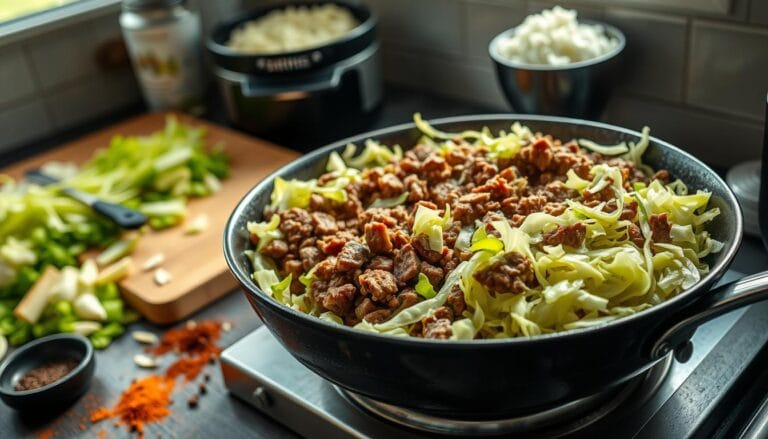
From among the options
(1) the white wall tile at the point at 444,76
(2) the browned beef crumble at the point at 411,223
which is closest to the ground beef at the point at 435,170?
(2) the browned beef crumble at the point at 411,223

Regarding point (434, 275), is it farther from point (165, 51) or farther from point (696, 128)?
point (165, 51)

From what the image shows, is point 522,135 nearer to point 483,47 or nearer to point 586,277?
point 586,277

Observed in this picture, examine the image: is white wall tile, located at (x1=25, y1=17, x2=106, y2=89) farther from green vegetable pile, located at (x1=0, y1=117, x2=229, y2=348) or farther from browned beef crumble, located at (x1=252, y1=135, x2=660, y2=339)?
browned beef crumble, located at (x1=252, y1=135, x2=660, y2=339)

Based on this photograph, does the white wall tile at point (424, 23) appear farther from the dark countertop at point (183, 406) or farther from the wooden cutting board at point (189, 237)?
the dark countertop at point (183, 406)

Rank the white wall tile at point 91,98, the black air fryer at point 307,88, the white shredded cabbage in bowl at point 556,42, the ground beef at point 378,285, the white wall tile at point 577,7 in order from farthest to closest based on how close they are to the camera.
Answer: the white wall tile at point 91,98, the black air fryer at point 307,88, the white wall tile at point 577,7, the white shredded cabbage in bowl at point 556,42, the ground beef at point 378,285

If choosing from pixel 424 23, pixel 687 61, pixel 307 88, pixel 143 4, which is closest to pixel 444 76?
pixel 424 23

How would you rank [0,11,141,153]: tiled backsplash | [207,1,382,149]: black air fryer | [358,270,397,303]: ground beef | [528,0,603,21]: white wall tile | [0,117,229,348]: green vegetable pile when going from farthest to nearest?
[0,11,141,153]: tiled backsplash < [207,1,382,149]: black air fryer < [528,0,603,21]: white wall tile < [0,117,229,348]: green vegetable pile < [358,270,397,303]: ground beef

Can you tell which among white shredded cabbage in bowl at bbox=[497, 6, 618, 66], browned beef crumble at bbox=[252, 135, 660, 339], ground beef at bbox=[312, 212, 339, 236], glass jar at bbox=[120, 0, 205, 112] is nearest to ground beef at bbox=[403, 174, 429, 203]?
browned beef crumble at bbox=[252, 135, 660, 339]
